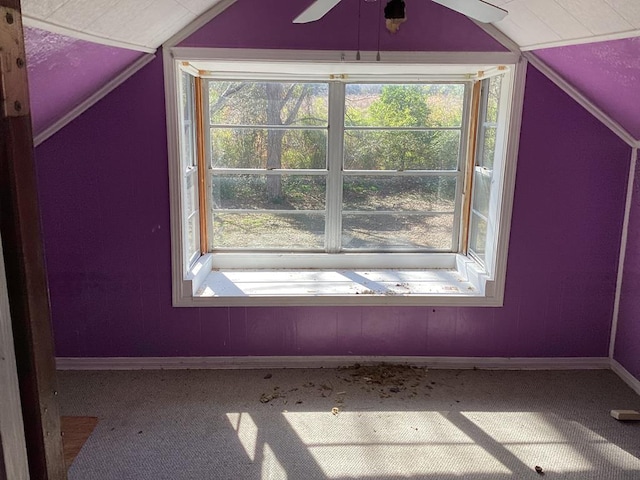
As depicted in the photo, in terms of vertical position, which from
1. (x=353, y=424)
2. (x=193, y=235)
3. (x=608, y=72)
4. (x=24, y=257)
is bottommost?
(x=353, y=424)

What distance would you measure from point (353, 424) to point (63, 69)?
228cm

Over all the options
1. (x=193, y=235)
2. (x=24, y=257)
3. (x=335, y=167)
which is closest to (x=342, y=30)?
(x=335, y=167)

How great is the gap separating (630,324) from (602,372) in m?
0.39

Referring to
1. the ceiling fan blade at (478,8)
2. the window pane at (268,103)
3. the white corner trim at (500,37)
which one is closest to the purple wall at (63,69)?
the window pane at (268,103)

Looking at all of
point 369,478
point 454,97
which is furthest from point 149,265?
point 454,97

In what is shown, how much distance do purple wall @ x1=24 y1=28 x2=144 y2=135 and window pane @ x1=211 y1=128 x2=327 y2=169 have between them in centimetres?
89

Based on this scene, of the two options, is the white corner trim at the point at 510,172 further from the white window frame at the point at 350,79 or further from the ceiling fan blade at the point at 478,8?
the ceiling fan blade at the point at 478,8

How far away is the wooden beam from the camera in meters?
0.75

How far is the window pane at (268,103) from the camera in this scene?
11.8ft

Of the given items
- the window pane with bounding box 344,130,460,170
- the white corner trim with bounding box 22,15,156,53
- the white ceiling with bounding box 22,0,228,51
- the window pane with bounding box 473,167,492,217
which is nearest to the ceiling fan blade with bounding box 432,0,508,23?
the white ceiling with bounding box 22,0,228,51

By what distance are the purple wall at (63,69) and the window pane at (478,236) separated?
8.06 ft

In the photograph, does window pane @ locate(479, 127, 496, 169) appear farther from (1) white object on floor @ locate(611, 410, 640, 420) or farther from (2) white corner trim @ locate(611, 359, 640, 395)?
(1) white object on floor @ locate(611, 410, 640, 420)

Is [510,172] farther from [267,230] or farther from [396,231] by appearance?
[267,230]

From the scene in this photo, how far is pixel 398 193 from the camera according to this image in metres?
3.83
